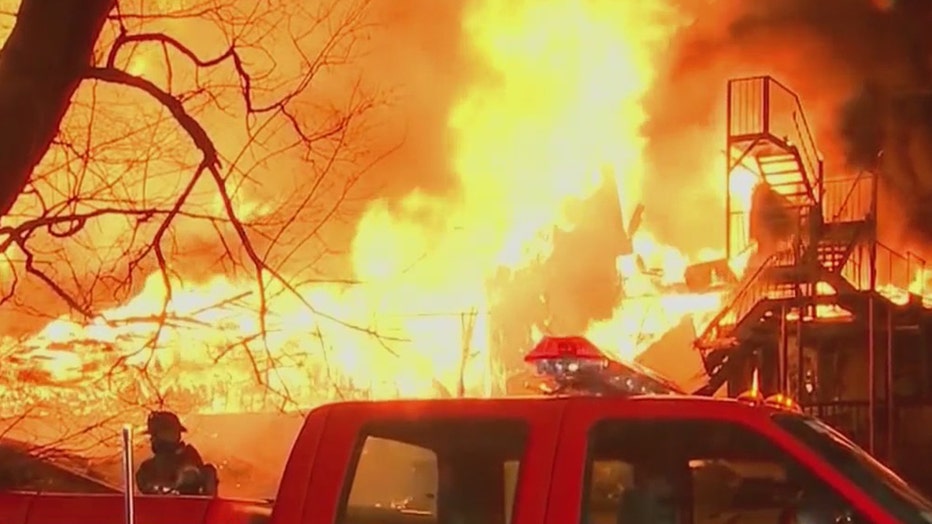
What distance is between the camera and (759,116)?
17938 mm

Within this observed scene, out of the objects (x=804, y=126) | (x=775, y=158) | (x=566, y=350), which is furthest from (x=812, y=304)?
(x=566, y=350)

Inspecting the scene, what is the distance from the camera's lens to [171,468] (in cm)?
602

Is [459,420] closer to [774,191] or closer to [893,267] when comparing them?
[774,191]

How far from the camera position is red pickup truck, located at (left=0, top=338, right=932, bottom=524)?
3643mm

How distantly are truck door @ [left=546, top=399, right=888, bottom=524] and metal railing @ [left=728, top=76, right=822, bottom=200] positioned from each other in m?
13.7

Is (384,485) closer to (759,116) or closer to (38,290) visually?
(38,290)

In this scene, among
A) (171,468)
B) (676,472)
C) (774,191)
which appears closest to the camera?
(676,472)

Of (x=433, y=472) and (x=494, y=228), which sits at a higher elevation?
(x=494, y=228)

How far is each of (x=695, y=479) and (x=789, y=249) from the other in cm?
A: 1367

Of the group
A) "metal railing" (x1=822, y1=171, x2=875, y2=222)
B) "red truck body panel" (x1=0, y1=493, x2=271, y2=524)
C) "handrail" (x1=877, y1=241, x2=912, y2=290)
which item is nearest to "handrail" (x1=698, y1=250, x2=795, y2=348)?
"metal railing" (x1=822, y1=171, x2=875, y2=222)

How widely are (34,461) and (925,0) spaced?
16208 mm

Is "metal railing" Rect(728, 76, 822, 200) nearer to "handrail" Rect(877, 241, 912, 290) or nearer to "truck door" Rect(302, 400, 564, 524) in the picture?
"handrail" Rect(877, 241, 912, 290)

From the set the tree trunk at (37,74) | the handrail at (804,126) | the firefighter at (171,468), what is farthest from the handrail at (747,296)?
the tree trunk at (37,74)

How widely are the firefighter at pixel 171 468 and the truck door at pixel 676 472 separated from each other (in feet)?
7.63
